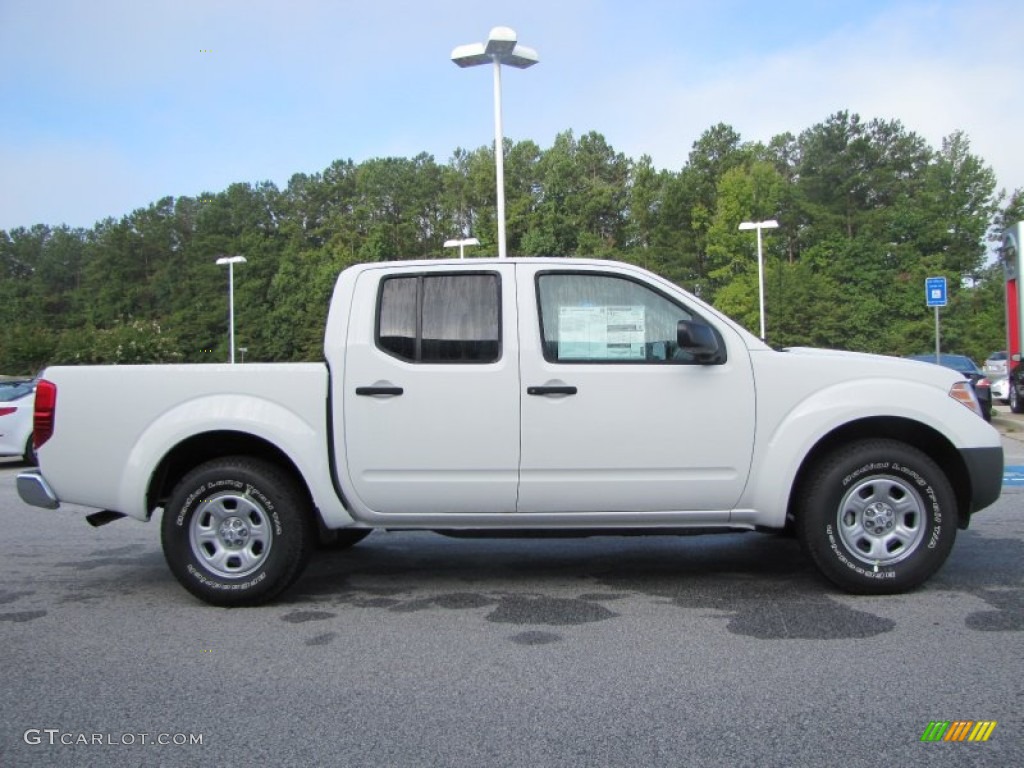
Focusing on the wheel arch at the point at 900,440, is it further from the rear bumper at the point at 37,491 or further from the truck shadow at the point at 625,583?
the rear bumper at the point at 37,491

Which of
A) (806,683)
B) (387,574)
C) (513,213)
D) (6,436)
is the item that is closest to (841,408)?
(806,683)

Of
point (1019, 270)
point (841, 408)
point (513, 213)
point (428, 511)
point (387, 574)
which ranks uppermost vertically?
point (513, 213)

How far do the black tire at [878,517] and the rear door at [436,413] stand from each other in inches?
67.9

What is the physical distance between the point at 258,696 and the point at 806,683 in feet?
7.60

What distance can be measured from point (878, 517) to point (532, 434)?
1976 millimetres

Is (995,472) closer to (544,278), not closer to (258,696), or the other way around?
(544,278)

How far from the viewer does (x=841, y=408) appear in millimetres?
4934

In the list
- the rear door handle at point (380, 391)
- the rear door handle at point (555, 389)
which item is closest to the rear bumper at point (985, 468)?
the rear door handle at point (555, 389)

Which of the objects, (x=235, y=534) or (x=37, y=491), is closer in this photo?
(x=235, y=534)

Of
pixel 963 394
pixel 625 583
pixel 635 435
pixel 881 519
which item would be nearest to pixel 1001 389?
pixel 963 394

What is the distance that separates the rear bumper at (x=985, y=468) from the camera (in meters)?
4.96

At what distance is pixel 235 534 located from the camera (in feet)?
16.8

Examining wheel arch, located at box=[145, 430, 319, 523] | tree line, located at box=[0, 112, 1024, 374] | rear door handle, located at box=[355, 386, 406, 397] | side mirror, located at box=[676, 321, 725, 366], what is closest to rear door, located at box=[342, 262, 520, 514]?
rear door handle, located at box=[355, 386, 406, 397]

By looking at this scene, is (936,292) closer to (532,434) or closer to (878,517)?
(878,517)
